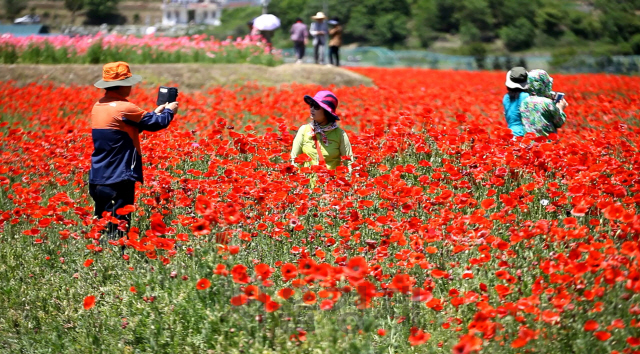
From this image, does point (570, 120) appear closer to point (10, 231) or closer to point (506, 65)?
point (10, 231)

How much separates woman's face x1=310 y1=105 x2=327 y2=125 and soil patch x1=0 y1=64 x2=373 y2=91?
30.7 ft

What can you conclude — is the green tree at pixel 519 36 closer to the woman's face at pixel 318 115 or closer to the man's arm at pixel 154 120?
the woman's face at pixel 318 115

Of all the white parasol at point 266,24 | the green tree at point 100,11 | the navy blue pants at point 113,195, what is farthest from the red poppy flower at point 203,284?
the green tree at point 100,11

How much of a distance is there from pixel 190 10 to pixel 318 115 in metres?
141

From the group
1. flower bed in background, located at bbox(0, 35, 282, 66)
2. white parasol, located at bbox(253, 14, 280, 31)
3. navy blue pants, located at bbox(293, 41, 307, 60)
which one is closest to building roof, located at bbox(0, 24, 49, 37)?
flower bed in background, located at bbox(0, 35, 282, 66)

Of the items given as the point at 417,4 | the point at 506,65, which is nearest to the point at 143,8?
the point at 417,4

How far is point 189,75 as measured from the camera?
16922 millimetres

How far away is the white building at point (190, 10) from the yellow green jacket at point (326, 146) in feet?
443

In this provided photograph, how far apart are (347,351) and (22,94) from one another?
10731 millimetres

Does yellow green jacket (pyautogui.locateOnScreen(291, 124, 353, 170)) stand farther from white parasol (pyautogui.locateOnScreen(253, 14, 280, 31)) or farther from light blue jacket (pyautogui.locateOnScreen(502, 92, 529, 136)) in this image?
white parasol (pyautogui.locateOnScreen(253, 14, 280, 31))

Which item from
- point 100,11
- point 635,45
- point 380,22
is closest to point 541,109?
point 635,45

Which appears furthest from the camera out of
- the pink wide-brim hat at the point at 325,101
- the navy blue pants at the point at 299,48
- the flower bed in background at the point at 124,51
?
the navy blue pants at the point at 299,48

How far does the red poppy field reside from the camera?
388 cm

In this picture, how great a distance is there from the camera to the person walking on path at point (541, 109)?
765 cm
